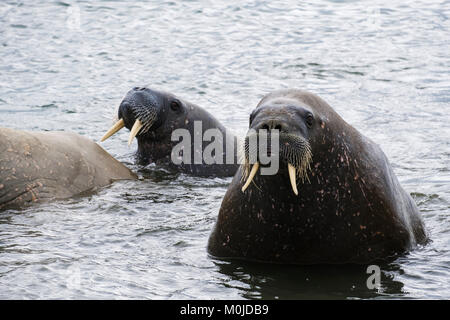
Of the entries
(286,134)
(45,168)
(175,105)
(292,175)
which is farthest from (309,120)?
(175,105)

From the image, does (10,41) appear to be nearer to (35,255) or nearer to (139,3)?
(139,3)

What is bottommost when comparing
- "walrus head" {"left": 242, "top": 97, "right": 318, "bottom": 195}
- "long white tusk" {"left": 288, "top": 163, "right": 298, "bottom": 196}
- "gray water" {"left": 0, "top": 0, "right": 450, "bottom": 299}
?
"gray water" {"left": 0, "top": 0, "right": 450, "bottom": 299}

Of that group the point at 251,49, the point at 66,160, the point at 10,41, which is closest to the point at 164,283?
the point at 66,160

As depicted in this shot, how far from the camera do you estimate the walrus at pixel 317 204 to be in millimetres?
5977

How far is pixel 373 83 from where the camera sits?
46.7 feet

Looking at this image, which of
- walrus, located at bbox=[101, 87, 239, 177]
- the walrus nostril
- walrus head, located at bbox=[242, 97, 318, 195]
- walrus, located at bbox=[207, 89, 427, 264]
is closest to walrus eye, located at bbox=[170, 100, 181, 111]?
walrus, located at bbox=[101, 87, 239, 177]

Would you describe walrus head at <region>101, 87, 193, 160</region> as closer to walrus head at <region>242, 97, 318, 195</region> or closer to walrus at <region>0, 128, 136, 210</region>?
walrus at <region>0, 128, 136, 210</region>

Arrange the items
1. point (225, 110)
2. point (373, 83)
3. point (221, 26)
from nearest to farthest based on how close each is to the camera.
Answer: point (225, 110) → point (373, 83) → point (221, 26)

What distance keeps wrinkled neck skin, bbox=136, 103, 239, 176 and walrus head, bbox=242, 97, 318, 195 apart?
158 inches

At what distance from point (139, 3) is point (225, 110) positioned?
776 cm

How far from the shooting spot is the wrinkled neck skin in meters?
9.95

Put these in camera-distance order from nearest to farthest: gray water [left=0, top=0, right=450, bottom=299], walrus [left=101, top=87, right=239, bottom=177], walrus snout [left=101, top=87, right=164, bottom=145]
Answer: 1. gray water [left=0, top=0, right=450, bottom=299]
2. walrus snout [left=101, top=87, right=164, bottom=145]
3. walrus [left=101, top=87, right=239, bottom=177]
